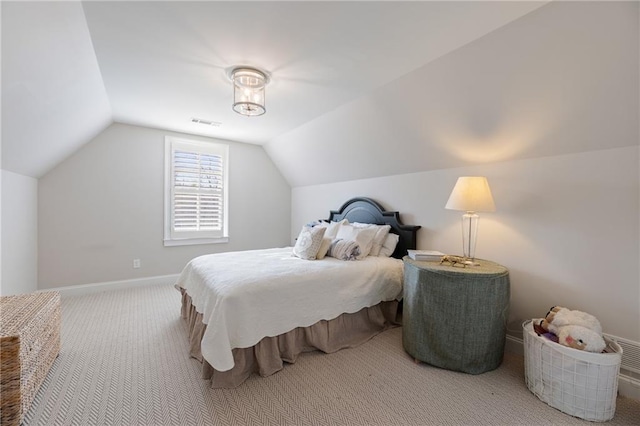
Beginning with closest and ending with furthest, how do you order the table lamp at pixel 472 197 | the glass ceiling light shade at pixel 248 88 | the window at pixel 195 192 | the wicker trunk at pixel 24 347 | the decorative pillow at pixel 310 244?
the wicker trunk at pixel 24 347, the table lamp at pixel 472 197, the glass ceiling light shade at pixel 248 88, the decorative pillow at pixel 310 244, the window at pixel 195 192

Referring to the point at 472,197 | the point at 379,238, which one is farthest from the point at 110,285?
the point at 472,197

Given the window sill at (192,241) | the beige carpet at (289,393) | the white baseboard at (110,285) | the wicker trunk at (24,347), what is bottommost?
the beige carpet at (289,393)

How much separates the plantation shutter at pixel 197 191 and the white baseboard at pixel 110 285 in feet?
2.15

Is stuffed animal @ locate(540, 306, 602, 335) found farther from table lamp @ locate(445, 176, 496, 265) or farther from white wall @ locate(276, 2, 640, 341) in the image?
table lamp @ locate(445, 176, 496, 265)

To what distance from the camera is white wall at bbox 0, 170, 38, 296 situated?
2.52m

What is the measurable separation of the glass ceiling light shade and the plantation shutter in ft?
7.00

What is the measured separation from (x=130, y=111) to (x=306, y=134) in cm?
217

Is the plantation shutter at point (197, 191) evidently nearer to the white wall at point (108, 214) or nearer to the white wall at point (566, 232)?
the white wall at point (108, 214)

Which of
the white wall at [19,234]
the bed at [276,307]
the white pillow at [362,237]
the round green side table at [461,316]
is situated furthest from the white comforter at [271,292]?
the white wall at [19,234]

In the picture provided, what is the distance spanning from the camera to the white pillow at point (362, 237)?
2.89m

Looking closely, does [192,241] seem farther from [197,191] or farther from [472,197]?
[472,197]

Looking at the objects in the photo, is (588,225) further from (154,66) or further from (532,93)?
(154,66)

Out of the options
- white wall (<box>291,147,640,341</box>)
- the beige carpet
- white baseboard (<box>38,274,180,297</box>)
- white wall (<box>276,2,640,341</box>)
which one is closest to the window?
white baseboard (<box>38,274,180,297</box>)

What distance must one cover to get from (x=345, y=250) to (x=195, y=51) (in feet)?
6.96
